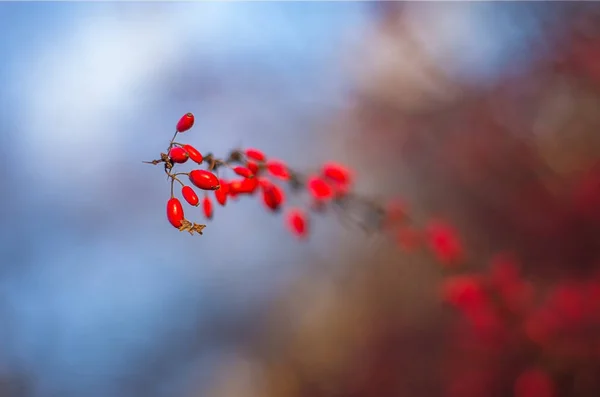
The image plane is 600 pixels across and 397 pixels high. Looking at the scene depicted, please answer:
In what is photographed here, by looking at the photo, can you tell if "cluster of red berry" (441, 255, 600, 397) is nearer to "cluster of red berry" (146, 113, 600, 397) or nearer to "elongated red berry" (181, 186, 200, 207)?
"cluster of red berry" (146, 113, 600, 397)

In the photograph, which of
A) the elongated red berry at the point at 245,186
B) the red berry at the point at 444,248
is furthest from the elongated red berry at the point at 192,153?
the red berry at the point at 444,248

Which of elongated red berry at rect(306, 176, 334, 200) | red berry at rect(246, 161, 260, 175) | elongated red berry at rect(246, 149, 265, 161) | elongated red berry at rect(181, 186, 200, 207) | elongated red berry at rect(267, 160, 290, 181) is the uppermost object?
elongated red berry at rect(306, 176, 334, 200)

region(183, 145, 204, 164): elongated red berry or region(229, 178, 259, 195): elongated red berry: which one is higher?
region(229, 178, 259, 195): elongated red berry

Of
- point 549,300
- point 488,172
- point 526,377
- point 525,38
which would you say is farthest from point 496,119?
point 526,377

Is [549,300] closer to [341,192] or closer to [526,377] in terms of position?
[526,377]

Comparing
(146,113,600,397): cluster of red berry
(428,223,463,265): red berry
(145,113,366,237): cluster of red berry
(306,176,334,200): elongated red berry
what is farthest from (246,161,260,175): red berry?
(428,223,463,265): red berry

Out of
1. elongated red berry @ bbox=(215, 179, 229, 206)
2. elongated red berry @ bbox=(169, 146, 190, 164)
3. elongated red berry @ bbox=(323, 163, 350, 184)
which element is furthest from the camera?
elongated red berry @ bbox=(323, 163, 350, 184)

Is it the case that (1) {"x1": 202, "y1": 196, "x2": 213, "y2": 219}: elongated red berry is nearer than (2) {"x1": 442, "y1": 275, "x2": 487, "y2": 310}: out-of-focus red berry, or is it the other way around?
(1) {"x1": 202, "y1": 196, "x2": 213, "y2": 219}: elongated red berry

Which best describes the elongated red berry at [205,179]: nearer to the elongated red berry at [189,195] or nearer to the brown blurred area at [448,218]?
the elongated red berry at [189,195]
